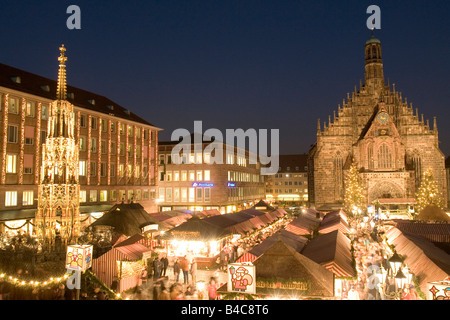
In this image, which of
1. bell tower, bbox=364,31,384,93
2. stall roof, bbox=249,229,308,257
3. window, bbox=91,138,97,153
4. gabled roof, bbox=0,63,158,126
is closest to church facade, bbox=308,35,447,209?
bell tower, bbox=364,31,384,93

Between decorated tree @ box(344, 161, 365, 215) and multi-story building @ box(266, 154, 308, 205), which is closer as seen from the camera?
decorated tree @ box(344, 161, 365, 215)

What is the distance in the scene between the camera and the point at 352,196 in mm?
49656

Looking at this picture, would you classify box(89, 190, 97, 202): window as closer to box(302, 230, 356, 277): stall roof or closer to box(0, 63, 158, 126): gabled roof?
box(0, 63, 158, 126): gabled roof

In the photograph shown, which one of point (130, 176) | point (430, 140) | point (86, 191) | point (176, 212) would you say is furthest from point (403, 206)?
point (86, 191)

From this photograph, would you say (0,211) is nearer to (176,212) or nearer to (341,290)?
(176,212)

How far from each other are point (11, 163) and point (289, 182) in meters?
79.0

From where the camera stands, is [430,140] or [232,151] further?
[232,151]

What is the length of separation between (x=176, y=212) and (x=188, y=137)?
2591 centimetres

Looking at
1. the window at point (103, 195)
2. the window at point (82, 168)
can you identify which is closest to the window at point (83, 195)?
the window at point (82, 168)

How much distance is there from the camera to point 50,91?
3775 cm

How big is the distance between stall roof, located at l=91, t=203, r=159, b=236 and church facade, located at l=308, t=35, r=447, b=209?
36.4 m

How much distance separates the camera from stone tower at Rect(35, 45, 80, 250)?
587 inches
